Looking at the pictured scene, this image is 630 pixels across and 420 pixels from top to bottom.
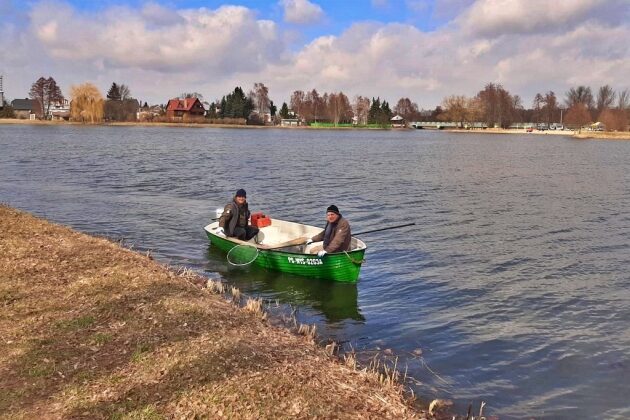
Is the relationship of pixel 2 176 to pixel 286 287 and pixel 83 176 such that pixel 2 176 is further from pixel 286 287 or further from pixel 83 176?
pixel 286 287

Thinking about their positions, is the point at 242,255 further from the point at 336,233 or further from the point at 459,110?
the point at 459,110

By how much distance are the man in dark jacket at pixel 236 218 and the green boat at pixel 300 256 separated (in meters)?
0.32

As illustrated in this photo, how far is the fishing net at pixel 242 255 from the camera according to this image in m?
16.0

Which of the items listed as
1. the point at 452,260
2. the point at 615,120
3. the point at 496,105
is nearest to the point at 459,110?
the point at 496,105

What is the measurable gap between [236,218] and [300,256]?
10.7 ft

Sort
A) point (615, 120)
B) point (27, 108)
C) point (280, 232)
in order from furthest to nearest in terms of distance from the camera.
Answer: point (27, 108)
point (615, 120)
point (280, 232)

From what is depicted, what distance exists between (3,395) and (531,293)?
12.2 m

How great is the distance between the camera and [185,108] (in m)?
182

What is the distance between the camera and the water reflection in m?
13.3

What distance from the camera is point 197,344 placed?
8.09 meters

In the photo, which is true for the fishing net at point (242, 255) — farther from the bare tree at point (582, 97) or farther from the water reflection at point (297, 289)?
the bare tree at point (582, 97)

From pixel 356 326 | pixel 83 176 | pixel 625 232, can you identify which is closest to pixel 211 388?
pixel 356 326

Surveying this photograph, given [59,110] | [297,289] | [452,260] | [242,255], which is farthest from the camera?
[59,110]

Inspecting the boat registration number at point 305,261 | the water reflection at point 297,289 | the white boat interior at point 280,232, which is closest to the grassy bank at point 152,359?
the water reflection at point 297,289
